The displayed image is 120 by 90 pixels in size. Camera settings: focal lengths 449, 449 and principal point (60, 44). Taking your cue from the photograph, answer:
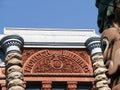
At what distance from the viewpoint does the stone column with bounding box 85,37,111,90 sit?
21188 mm

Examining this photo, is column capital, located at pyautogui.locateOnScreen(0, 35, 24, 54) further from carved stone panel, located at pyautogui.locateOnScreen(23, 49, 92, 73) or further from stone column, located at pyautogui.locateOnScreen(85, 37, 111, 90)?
stone column, located at pyautogui.locateOnScreen(85, 37, 111, 90)

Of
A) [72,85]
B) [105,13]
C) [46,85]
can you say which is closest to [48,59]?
[46,85]

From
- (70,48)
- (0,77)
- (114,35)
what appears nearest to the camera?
(114,35)

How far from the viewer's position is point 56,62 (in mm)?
22250

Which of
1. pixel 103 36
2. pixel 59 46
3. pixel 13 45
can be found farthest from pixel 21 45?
pixel 103 36

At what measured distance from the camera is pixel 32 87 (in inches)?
853

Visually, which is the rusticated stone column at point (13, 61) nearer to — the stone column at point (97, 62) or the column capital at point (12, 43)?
the column capital at point (12, 43)

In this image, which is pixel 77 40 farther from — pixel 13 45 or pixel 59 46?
pixel 13 45

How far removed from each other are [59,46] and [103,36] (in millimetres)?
17280

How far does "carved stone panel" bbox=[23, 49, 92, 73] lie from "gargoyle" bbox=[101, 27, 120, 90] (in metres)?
16.5

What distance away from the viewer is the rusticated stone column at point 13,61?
2052cm

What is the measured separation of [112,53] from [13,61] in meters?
16.5

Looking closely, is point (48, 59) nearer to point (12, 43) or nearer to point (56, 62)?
point (56, 62)

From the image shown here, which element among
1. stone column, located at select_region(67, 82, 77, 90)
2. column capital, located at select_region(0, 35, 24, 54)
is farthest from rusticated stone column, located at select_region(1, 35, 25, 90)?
stone column, located at select_region(67, 82, 77, 90)
